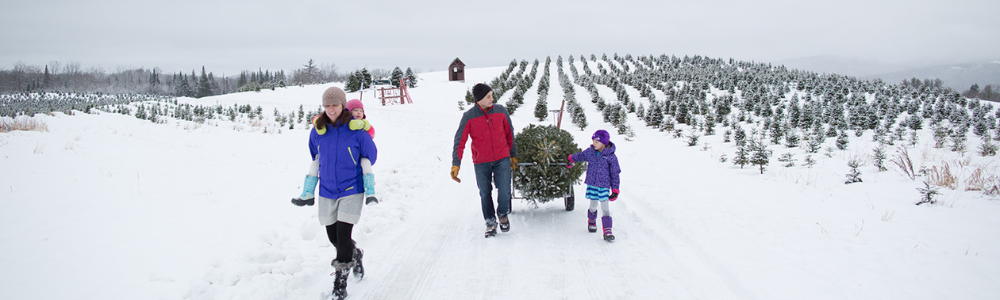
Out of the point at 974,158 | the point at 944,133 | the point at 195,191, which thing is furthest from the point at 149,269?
the point at 944,133

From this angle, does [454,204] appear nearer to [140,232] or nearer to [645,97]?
[140,232]

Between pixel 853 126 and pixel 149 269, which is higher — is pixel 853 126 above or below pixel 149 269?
above

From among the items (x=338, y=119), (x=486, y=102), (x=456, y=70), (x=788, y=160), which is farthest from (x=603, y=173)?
(x=456, y=70)

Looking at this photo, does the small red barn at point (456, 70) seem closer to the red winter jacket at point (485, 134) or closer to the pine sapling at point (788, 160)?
the pine sapling at point (788, 160)

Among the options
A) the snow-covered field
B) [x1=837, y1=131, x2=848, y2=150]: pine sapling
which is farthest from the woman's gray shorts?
[x1=837, y1=131, x2=848, y2=150]: pine sapling

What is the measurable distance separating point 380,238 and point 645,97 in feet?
71.1

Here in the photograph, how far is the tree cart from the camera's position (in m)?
5.36

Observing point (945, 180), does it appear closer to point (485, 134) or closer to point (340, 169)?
point (485, 134)

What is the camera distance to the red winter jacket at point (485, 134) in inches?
188

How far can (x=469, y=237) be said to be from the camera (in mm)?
5047

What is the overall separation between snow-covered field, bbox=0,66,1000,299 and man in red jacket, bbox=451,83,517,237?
0.58 m

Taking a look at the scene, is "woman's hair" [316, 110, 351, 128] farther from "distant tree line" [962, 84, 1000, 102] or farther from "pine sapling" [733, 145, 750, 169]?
"distant tree line" [962, 84, 1000, 102]

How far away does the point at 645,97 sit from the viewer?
939 inches

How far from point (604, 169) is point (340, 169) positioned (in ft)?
9.57
